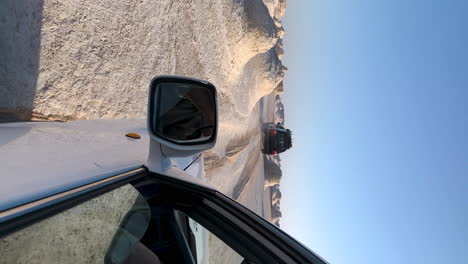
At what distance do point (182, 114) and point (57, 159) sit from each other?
89 centimetres

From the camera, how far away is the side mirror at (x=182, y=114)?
1859 mm

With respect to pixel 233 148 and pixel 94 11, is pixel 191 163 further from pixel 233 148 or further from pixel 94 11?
pixel 233 148

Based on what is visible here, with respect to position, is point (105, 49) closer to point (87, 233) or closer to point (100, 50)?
point (100, 50)

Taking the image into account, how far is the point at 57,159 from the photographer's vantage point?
A: 130cm

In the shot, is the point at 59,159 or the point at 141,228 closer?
the point at 59,159

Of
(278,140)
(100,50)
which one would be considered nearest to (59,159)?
(100,50)

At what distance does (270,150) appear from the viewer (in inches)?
645

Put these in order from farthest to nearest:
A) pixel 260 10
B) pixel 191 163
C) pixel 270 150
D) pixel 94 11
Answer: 1. pixel 270 150
2. pixel 260 10
3. pixel 94 11
4. pixel 191 163

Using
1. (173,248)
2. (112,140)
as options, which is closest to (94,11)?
(112,140)

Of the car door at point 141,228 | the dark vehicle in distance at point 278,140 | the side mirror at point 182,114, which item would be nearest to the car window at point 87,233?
the car door at point 141,228

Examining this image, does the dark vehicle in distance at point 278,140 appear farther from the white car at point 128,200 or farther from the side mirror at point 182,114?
the side mirror at point 182,114

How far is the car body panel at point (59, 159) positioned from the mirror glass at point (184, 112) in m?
0.20

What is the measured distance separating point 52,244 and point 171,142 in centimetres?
100

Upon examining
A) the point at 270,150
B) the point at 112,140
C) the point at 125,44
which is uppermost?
the point at 125,44
